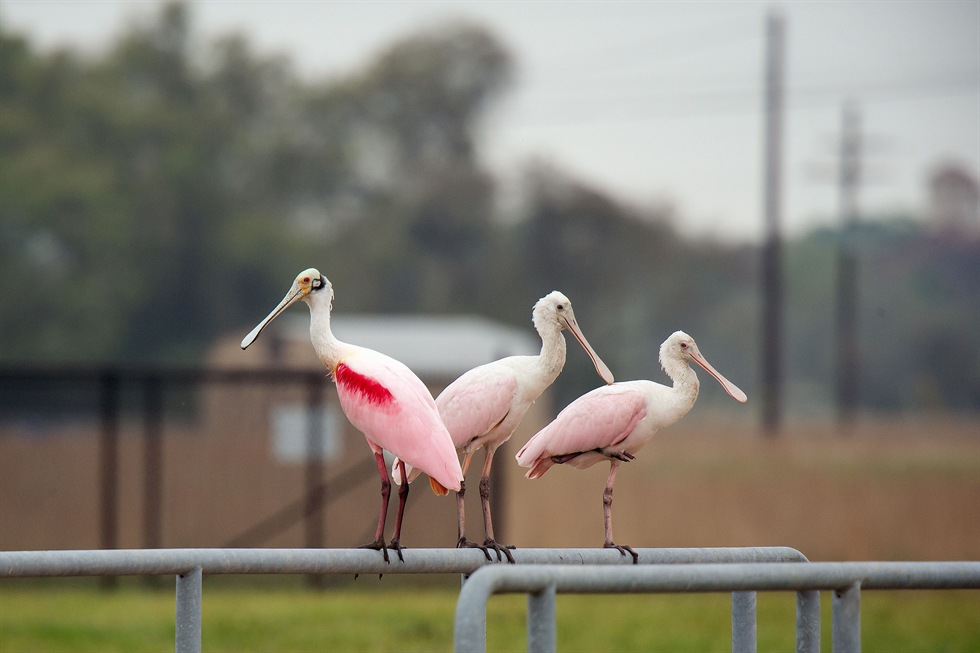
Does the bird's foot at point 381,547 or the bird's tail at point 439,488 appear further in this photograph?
the bird's tail at point 439,488

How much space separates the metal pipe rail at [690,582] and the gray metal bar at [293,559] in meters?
0.66

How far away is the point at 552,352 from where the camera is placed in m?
4.25

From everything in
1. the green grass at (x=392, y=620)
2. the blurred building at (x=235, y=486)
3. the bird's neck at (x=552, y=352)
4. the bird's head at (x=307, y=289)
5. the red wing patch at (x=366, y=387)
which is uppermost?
the bird's head at (x=307, y=289)

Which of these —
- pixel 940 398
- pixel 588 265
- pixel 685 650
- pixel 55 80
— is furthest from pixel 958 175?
pixel 685 650

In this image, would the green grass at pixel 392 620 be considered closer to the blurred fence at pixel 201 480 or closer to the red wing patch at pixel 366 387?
the blurred fence at pixel 201 480

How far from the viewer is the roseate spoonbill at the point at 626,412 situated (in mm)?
4504

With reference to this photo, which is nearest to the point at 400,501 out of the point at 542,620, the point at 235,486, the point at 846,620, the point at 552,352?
the point at 552,352

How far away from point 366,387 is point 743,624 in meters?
1.50

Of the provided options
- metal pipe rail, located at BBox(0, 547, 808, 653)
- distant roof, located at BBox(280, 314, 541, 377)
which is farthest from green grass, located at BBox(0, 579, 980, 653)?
distant roof, located at BBox(280, 314, 541, 377)

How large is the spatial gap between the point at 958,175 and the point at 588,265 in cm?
1551

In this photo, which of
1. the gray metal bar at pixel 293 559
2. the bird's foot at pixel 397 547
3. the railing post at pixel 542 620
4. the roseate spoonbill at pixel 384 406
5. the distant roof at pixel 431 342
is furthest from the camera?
the distant roof at pixel 431 342

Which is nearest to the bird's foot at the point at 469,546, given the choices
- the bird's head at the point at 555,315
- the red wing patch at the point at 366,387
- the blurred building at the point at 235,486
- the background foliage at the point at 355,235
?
the red wing patch at the point at 366,387

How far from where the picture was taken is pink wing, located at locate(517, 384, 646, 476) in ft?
14.8

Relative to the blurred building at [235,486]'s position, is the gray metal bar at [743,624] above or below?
above
